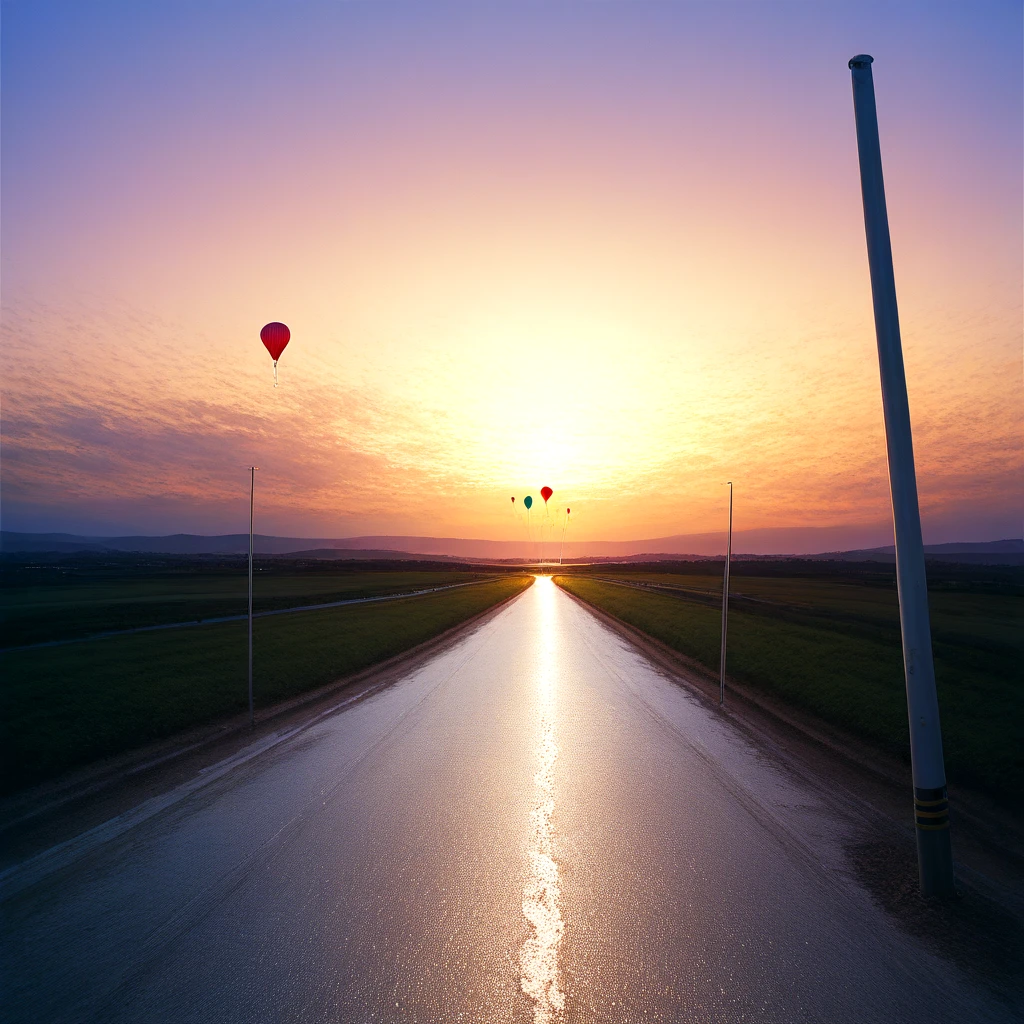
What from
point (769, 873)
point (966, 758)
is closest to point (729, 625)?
point (966, 758)

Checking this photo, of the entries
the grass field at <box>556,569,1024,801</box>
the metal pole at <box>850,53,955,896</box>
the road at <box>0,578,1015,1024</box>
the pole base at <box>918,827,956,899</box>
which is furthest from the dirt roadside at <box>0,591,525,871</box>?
the grass field at <box>556,569,1024,801</box>

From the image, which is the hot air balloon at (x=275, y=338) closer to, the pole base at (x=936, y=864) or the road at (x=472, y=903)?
the road at (x=472, y=903)

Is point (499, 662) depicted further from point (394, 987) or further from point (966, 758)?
point (394, 987)

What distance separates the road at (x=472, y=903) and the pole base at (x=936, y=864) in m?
0.69

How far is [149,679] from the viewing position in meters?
17.8

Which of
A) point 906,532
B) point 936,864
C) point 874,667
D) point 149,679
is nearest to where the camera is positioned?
point 936,864

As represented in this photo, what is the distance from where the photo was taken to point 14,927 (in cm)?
577

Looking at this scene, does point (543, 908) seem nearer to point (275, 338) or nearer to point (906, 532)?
point (906, 532)

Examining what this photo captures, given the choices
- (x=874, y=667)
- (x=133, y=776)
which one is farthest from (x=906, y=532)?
(x=874, y=667)

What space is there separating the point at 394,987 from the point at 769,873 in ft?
13.4

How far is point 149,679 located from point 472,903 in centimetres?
1526

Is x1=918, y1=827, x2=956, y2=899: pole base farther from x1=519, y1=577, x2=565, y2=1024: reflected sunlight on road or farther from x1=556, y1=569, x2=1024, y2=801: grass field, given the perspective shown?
x1=556, y1=569, x2=1024, y2=801: grass field

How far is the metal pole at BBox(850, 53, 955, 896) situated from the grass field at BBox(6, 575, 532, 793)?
12.4m

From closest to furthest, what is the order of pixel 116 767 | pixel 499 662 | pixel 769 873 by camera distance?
pixel 769 873 < pixel 116 767 < pixel 499 662
